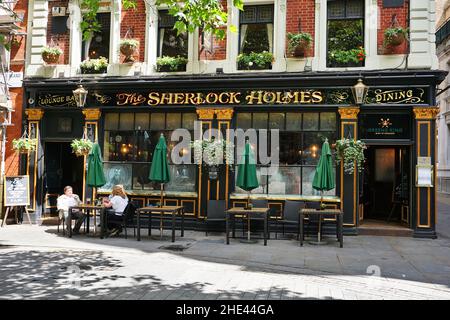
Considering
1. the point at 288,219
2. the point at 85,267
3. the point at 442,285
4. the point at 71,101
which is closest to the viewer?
the point at 442,285

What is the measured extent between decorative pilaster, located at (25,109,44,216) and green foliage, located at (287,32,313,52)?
8675mm

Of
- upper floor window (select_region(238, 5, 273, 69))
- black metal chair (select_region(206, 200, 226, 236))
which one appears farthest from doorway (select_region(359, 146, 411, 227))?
upper floor window (select_region(238, 5, 273, 69))

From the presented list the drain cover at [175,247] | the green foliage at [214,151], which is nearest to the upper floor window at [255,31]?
the green foliage at [214,151]

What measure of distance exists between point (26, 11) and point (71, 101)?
12.6 ft

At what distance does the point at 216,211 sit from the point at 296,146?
319 centimetres

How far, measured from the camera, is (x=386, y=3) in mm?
12688

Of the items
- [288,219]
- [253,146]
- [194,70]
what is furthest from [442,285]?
[194,70]

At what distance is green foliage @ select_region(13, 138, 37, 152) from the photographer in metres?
14.1

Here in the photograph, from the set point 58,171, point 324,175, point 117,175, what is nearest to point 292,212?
point 324,175

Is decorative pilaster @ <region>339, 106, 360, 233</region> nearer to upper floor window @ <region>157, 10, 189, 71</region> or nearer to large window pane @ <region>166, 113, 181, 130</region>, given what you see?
large window pane @ <region>166, 113, 181, 130</region>

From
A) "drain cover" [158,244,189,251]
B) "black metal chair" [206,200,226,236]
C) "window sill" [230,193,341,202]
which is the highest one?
"window sill" [230,193,341,202]

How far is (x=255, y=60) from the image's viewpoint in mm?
13289
